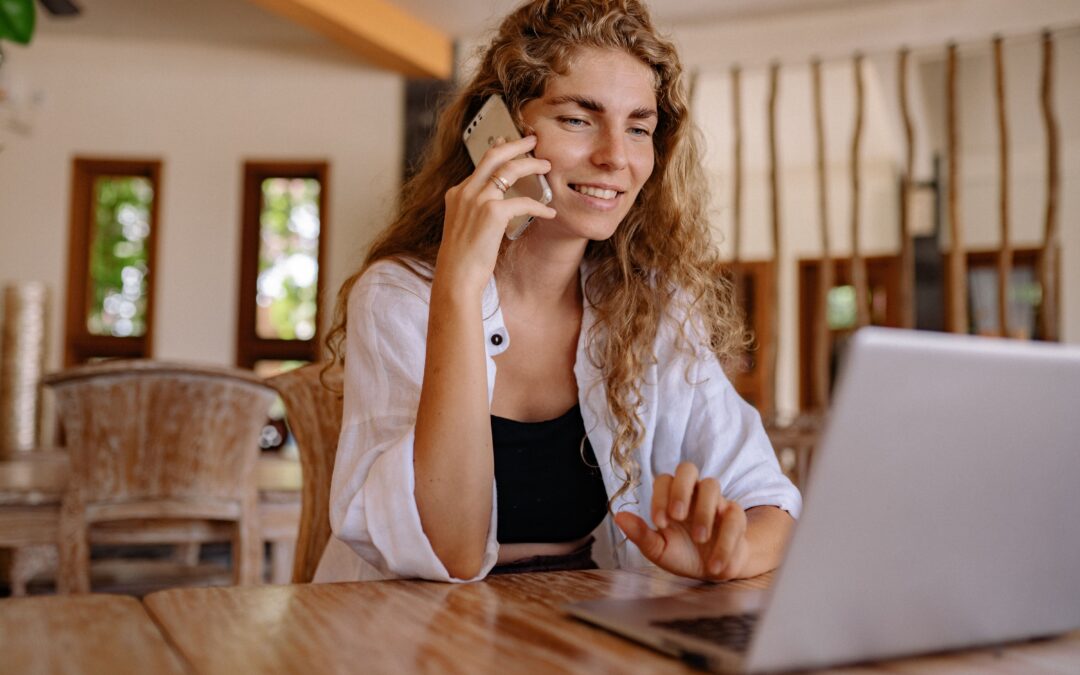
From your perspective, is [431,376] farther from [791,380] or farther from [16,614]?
[791,380]

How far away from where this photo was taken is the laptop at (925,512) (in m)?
0.51

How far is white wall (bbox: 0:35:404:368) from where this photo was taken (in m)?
5.91

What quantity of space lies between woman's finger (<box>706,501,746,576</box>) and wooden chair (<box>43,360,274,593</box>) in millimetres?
1399

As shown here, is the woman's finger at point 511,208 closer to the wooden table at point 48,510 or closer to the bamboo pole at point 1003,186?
the wooden table at point 48,510

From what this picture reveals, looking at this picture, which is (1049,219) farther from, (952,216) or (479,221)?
(479,221)

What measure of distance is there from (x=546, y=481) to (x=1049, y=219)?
164 inches

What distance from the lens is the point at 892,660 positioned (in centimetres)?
62

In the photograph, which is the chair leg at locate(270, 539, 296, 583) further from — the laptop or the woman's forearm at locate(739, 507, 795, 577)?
the laptop

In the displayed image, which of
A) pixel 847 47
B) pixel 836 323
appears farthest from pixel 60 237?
pixel 836 323

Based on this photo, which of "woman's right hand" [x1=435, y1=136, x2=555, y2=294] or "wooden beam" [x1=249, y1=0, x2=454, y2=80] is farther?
"wooden beam" [x1=249, y1=0, x2=454, y2=80]

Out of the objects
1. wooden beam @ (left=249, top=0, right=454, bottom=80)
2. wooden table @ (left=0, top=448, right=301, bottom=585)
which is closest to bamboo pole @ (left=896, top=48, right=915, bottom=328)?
wooden beam @ (left=249, top=0, right=454, bottom=80)

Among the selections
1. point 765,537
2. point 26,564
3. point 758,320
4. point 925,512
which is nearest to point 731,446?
point 765,537

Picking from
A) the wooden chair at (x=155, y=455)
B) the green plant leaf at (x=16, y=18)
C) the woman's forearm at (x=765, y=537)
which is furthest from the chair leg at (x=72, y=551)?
the woman's forearm at (x=765, y=537)

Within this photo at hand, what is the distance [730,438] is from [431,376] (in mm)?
474
